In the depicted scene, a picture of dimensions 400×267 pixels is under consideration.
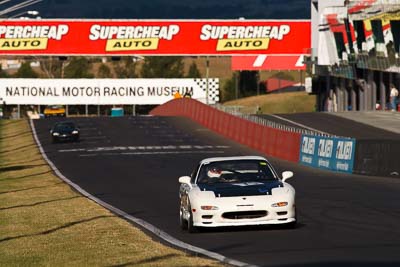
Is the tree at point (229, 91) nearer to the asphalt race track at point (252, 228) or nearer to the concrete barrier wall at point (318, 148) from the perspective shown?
the concrete barrier wall at point (318, 148)

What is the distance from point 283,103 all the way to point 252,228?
322 feet

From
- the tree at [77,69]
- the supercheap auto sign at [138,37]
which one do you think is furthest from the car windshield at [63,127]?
the tree at [77,69]

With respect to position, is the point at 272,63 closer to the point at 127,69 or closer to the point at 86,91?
the point at 86,91

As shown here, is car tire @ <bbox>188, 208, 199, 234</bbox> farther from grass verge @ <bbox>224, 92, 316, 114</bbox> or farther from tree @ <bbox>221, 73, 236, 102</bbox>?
tree @ <bbox>221, 73, 236, 102</bbox>

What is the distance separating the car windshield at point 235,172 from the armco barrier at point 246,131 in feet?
75.7

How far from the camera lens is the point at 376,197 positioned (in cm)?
2481

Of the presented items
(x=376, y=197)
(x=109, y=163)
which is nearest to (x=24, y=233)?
(x=376, y=197)

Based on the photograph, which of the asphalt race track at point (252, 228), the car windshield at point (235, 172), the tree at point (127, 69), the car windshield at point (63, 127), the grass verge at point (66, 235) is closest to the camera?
the grass verge at point (66, 235)

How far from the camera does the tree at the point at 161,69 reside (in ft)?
537

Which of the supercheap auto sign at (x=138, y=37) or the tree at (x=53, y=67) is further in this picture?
the tree at (x=53, y=67)

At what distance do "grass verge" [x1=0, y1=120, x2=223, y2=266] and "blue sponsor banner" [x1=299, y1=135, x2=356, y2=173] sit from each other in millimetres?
8649

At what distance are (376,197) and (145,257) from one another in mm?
11395

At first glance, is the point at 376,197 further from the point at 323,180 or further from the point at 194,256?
the point at 194,256

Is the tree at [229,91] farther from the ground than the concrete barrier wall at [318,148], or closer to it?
closer to it
